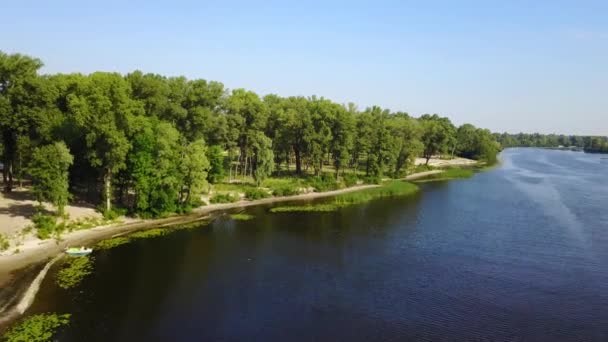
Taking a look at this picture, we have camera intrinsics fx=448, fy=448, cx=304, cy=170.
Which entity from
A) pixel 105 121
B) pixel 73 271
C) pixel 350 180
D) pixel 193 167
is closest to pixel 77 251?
pixel 73 271

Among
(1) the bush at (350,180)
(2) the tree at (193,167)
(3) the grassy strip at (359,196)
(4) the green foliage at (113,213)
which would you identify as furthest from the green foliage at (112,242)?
(1) the bush at (350,180)

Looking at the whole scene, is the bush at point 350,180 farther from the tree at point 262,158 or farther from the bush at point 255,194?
the bush at point 255,194

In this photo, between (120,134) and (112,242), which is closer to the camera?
(112,242)

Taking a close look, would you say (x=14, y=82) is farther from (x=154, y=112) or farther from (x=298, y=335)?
(x=298, y=335)

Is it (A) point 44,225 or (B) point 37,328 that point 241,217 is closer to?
(A) point 44,225

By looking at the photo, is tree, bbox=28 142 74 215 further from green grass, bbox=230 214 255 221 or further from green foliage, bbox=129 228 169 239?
green grass, bbox=230 214 255 221

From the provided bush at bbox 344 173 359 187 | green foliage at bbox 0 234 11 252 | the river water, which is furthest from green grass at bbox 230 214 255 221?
bush at bbox 344 173 359 187
